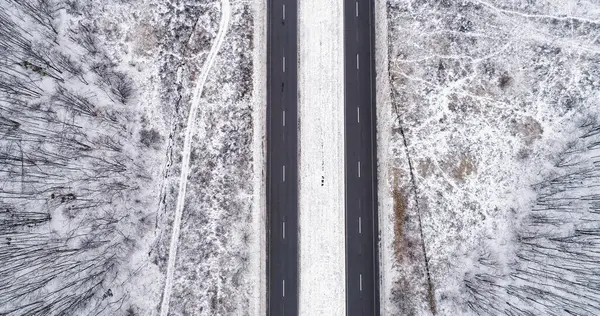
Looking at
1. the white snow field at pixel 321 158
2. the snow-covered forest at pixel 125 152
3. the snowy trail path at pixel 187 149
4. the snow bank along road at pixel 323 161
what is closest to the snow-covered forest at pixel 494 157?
the snow bank along road at pixel 323 161

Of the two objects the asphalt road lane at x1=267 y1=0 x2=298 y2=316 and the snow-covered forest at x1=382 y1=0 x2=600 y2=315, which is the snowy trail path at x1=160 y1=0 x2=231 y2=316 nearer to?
the asphalt road lane at x1=267 y1=0 x2=298 y2=316

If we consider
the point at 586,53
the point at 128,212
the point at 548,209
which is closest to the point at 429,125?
the point at 548,209

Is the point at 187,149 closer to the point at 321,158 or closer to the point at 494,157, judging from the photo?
the point at 321,158

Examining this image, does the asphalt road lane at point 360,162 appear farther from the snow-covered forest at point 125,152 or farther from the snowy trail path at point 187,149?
the snowy trail path at point 187,149

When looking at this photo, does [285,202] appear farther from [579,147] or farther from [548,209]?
[579,147]

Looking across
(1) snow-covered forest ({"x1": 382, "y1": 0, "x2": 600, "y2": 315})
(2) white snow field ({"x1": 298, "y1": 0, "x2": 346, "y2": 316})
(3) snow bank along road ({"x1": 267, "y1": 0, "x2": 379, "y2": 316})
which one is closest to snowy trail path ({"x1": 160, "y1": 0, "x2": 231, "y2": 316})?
(3) snow bank along road ({"x1": 267, "y1": 0, "x2": 379, "y2": 316})

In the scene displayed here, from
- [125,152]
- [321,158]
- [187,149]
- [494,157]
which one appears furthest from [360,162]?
[125,152]
